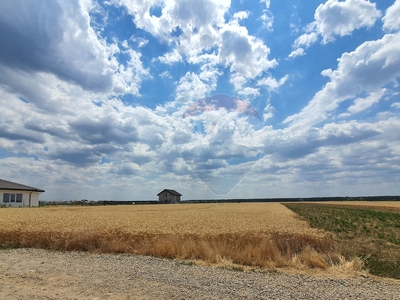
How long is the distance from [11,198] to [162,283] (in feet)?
204

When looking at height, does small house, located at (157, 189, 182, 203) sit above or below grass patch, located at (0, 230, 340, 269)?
above

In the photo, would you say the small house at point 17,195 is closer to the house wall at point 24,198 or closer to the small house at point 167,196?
the house wall at point 24,198

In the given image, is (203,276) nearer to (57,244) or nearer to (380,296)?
(380,296)

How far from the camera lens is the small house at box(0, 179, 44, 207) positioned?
182 feet

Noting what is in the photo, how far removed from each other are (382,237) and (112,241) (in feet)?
56.1

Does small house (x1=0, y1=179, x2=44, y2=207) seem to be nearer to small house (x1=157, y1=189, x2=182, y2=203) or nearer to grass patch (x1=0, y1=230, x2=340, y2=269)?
grass patch (x1=0, y1=230, x2=340, y2=269)

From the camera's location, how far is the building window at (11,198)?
184ft

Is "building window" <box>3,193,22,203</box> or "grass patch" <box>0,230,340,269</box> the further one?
"building window" <box>3,193,22,203</box>

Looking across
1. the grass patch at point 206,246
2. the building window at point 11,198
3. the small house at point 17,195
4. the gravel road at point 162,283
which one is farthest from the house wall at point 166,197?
the gravel road at point 162,283

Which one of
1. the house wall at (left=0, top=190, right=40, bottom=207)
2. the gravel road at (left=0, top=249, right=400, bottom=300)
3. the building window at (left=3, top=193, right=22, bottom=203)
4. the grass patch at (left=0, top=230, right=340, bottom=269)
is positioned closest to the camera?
the gravel road at (left=0, top=249, right=400, bottom=300)

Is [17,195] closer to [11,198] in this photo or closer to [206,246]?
[11,198]

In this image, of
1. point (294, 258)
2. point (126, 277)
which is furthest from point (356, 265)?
point (126, 277)

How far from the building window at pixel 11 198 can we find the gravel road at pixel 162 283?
2183 inches

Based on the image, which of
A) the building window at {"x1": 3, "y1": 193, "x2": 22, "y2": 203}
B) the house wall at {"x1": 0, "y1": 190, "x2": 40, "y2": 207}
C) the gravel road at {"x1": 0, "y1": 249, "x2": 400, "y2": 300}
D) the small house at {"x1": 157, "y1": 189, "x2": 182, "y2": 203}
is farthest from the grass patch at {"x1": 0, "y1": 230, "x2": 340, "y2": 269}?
the small house at {"x1": 157, "y1": 189, "x2": 182, "y2": 203}
